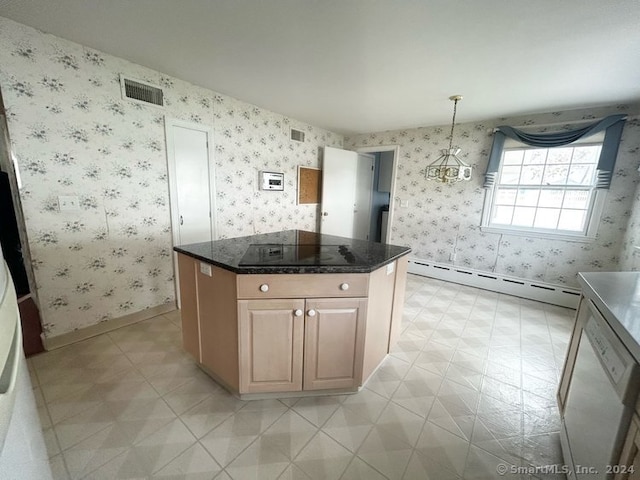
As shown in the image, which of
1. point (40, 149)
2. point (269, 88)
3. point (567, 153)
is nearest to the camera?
point (40, 149)

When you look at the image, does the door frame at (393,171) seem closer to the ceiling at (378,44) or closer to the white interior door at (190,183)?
the ceiling at (378,44)

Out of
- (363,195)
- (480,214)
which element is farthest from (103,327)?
(480,214)

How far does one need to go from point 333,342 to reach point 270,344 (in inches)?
14.7

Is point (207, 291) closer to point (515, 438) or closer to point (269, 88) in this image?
point (515, 438)

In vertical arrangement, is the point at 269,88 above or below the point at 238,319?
above

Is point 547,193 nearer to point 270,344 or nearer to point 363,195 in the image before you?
point 363,195

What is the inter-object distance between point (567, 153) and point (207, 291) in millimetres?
4060

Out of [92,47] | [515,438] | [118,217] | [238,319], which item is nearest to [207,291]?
[238,319]

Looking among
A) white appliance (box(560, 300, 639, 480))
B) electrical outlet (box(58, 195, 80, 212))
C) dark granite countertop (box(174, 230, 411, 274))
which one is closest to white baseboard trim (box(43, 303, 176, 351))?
electrical outlet (box(58, 195, 80, 212))

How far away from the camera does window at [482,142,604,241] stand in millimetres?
2969

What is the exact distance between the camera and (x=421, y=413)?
158 cm

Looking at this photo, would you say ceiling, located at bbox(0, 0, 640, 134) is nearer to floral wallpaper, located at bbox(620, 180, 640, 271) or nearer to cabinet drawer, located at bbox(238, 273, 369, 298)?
floral wallpaper, located at bbox(620, 180, 640, 271)

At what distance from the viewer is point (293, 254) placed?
67.8 inches

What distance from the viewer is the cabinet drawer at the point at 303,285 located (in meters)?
1.45
